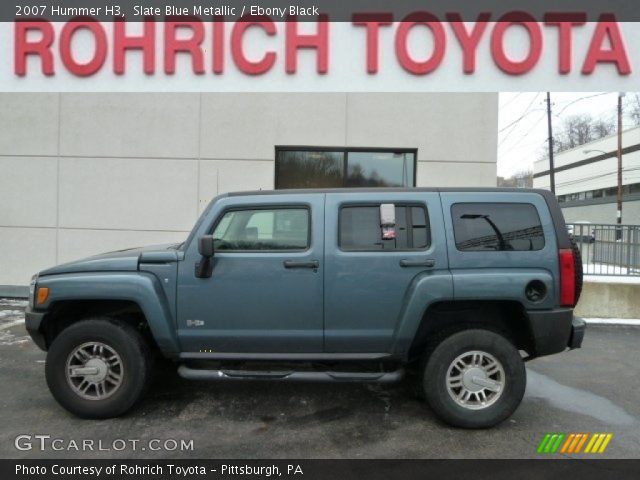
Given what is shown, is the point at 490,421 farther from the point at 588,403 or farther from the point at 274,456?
the point at 274,456

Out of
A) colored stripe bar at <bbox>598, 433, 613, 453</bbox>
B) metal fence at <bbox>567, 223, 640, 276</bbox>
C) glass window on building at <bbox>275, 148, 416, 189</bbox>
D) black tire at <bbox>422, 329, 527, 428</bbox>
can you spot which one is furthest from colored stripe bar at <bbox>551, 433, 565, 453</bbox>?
glass window on building at <bbox>275, 148, 416, 189</bbox>

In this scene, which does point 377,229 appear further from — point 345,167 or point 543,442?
point 345,167

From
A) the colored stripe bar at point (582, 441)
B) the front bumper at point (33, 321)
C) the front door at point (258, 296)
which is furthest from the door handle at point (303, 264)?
the colored stripe bar at point (582, 441)

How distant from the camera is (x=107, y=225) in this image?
8.70 meters

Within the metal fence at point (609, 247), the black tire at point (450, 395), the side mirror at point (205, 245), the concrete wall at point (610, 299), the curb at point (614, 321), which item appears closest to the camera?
the side mirror at point (205, 245)

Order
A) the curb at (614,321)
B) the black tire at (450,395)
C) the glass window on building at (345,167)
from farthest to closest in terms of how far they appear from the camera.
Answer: the glass window on building at (345,167) < the curb at (614,321) < the black tire at (450,395)

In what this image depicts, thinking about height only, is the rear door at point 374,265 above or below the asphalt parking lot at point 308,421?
above

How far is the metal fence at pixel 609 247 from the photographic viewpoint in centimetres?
765
